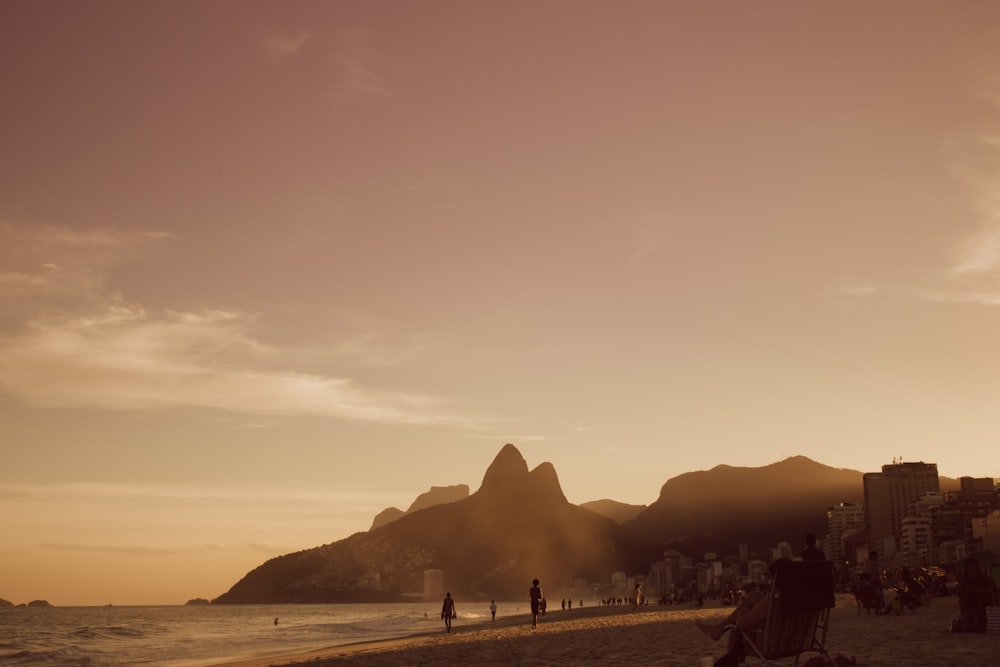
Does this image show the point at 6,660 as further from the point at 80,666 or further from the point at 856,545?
the point at 856,545

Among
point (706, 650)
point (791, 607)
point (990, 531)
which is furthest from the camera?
point (990, 531)

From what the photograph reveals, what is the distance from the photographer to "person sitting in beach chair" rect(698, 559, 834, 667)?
27.2 ft

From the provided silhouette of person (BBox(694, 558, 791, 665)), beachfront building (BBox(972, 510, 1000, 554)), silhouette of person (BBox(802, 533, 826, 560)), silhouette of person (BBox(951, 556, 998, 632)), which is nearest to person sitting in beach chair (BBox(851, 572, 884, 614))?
silhouette of person (BBox(951, 556, 998, 632))

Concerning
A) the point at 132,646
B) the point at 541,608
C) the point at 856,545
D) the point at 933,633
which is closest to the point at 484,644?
the point at 541,608

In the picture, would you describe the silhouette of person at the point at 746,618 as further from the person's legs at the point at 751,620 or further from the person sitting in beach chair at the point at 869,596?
the person sitting in beach chair at the point at 869,596

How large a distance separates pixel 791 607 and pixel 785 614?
93 millimetres

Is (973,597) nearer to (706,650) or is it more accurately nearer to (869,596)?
(706,650)

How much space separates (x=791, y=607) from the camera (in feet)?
27.5

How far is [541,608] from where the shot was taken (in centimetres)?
3428

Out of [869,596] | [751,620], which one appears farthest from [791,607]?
[869,596]

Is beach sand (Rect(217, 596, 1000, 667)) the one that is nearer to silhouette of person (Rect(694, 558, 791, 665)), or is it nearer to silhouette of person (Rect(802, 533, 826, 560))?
silhouette of person (Rect(802, 533, 826, 560))

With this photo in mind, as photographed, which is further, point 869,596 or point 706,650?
point 869,596

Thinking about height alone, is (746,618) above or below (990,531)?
above

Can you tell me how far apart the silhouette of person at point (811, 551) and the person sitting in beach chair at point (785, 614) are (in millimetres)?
637
